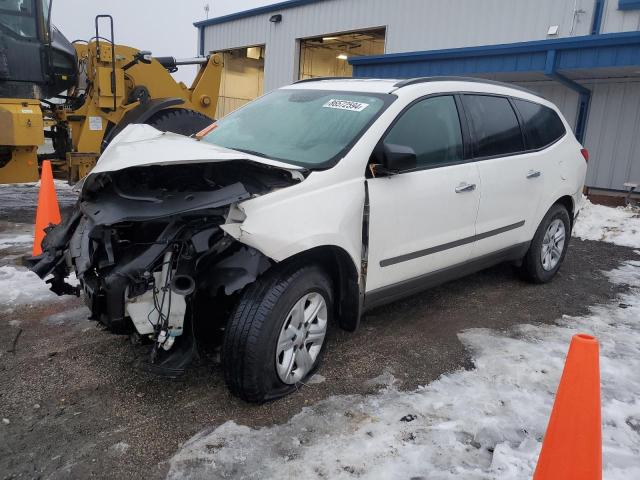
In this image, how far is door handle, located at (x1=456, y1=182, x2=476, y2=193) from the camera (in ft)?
12.8

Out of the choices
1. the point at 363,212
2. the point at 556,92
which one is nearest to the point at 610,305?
the point at 363,212

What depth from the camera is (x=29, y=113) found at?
707cm

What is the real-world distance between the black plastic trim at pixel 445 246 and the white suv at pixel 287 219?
1 cm

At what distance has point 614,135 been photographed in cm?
980

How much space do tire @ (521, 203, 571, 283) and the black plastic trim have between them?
449 mm

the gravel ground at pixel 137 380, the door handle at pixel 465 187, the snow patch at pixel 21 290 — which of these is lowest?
the snow patch at pixel 21 290

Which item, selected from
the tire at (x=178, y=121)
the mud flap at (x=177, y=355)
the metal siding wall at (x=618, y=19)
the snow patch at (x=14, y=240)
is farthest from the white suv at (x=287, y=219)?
the metal siding wall at (x=618, y=19)

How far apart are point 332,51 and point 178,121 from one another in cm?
1415

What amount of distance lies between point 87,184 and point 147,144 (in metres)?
0.45

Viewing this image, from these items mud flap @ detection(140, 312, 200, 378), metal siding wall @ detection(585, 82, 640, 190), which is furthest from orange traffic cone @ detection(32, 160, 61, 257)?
metal siding wall @ detection(585, 82, 640, 190)

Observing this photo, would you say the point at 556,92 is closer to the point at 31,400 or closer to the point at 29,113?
the point at 29,113

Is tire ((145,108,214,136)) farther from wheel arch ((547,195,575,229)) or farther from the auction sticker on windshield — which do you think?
wheel arch ((547,195,575,229))

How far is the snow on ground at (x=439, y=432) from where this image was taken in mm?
2479

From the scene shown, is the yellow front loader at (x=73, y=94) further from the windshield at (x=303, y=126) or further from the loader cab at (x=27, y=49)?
the windshield at (x=303, y=126)
